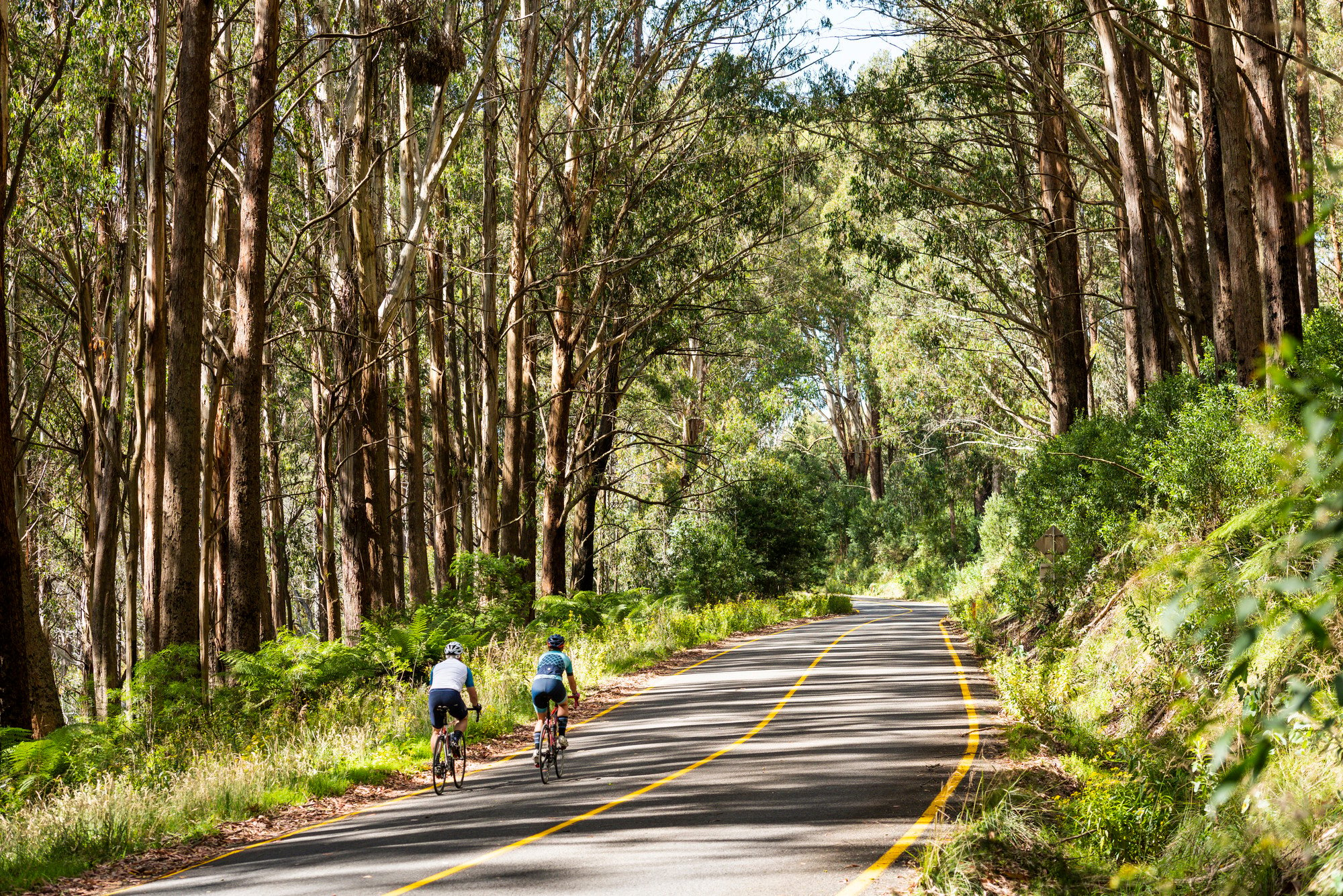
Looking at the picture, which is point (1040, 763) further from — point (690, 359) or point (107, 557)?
point (690, 359)

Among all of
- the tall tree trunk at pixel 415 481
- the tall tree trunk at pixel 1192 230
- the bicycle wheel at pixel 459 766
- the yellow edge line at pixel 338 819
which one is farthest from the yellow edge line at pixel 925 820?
the tall tree trunk at pixel 415 481

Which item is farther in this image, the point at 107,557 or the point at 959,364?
the point at 959,364

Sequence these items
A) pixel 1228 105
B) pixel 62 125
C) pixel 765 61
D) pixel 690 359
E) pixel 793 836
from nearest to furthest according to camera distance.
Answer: pixel 793 836
pixel 1228 105
pixel 62 125
pixel 765 61
pixel 690 359

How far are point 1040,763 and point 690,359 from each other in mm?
37110

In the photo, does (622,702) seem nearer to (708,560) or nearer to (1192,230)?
(1192,230)

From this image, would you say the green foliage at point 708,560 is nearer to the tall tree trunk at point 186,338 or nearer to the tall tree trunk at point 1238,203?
the tall tree trunk at point 1238,203

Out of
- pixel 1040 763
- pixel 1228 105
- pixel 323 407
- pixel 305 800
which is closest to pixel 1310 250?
pixel 1228 105

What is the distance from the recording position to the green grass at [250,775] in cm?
1024

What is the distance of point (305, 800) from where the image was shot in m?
12.7

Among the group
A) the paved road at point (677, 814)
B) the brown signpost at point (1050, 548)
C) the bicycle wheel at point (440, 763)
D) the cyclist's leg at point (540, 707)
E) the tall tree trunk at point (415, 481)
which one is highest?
the tall tree trunk at point (415, 481)

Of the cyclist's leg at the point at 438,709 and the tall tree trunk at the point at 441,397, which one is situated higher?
the tall tree trunk at the point at 441,397

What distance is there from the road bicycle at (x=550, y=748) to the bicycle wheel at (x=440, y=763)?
1.04m

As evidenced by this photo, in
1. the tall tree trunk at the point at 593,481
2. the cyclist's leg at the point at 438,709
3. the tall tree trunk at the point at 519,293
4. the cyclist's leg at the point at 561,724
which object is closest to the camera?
the cyclist's leg at the point at 438,709

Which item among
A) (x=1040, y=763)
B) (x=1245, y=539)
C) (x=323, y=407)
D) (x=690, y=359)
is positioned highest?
(x=690, y=359)
